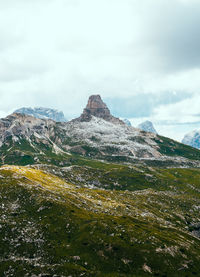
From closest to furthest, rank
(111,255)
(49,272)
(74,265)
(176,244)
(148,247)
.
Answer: (49,272) < (74,265) < (111,255) < (148,247) < (176,244)

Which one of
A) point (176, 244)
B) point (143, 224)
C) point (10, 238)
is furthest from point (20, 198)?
point (176, 244)

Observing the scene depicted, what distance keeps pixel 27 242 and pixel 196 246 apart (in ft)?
256

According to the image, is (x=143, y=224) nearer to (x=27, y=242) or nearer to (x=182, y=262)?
(x=182, y=262)

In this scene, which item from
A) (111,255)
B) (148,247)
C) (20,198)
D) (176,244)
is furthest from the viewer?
(20,198)

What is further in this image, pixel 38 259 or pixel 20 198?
pixel 20 198

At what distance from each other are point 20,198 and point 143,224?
234 ft

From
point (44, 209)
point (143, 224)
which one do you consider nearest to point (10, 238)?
point (44, 209)

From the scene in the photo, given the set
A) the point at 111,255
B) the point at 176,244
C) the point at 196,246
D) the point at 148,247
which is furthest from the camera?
the point at 196,246

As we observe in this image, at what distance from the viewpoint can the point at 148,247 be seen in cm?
8288

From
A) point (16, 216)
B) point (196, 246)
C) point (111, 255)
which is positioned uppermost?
point (16, 216)

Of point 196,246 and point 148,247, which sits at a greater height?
point 148,247

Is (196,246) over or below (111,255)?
below

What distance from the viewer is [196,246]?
320 feet

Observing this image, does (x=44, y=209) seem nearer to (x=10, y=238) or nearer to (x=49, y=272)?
(x=10, y=238)
